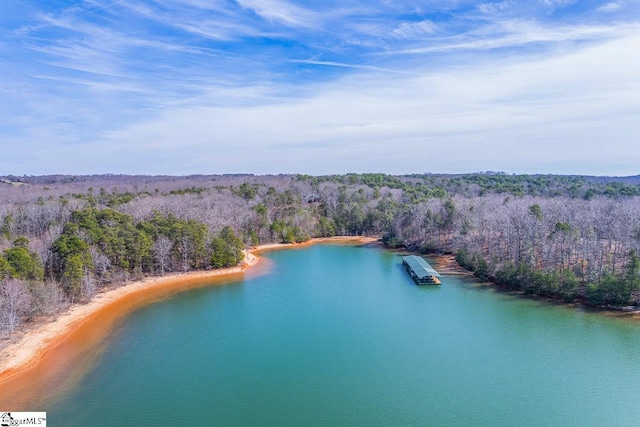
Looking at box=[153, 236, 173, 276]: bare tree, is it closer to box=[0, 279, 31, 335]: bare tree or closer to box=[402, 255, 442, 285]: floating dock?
box=[0, 279, 31, 335]: bare tree

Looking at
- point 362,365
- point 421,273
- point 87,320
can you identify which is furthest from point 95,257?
point 421,273

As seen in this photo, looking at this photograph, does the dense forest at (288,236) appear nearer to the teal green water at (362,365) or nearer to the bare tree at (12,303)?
the bare tree at (12,303)

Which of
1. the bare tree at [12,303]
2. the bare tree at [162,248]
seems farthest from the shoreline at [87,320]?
the bare tree at [162,248]

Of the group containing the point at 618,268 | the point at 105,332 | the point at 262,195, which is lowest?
the point at 105,332

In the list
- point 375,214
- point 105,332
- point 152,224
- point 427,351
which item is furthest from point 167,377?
point 375,214

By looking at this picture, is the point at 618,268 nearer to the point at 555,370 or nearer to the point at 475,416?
the point at 555,370

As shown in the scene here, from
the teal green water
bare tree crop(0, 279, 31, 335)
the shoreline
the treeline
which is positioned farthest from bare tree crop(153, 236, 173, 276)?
bare tree crop(0, 279, 31, 335)
